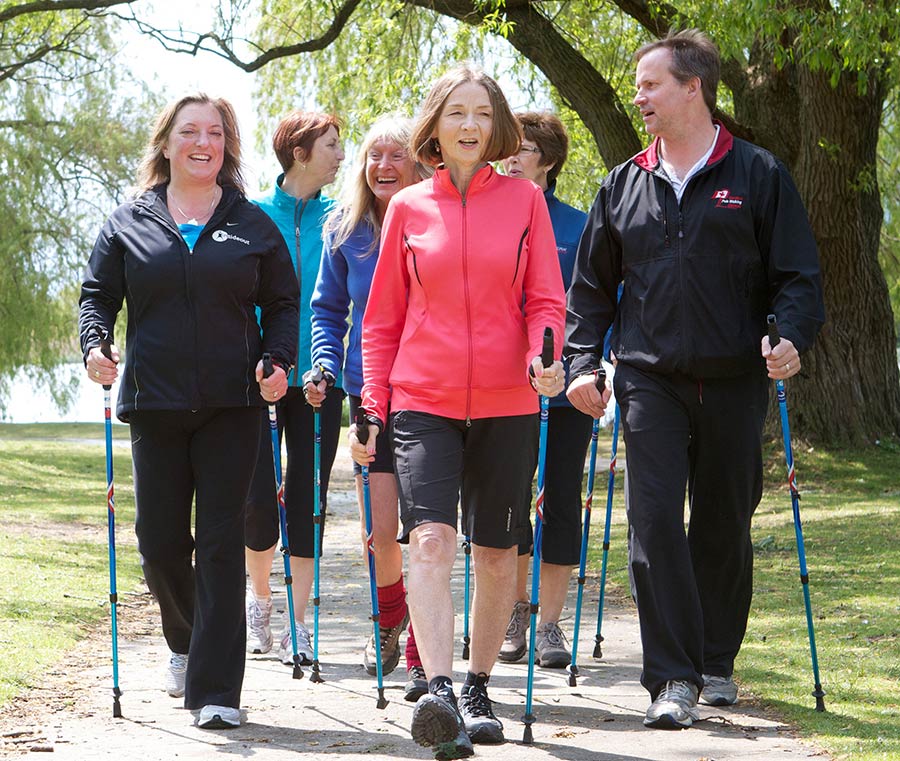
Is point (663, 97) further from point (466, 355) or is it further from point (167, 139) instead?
point (167, 139)

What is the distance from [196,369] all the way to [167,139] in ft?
3.22

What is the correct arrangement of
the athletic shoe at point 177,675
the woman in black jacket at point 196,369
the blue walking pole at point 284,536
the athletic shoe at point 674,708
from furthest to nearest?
the blue walking pole at point 284,536
the athletic shoe at point 177,675
the woman in black jacket at point 196,369
the athletic shoe at point 674,708

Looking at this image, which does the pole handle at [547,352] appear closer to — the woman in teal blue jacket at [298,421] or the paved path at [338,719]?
the paved path at [338,719]

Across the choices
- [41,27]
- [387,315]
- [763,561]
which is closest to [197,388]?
[387,315]

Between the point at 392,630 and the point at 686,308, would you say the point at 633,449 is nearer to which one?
the point at 686,308

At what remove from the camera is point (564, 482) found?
646 centimetres

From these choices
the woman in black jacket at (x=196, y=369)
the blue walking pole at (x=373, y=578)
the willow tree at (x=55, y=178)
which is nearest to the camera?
the woman in black jacket at (x=196, y=369)

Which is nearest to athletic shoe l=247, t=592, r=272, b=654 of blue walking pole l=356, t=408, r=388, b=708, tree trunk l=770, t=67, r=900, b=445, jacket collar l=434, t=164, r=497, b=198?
blue walking pole l=356, t=408, r=388, b=708

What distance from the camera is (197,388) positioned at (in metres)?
5.14

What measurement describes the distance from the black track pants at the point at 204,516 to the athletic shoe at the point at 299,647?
1.09 meters

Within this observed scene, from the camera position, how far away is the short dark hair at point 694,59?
5312 mm

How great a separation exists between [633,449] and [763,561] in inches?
191

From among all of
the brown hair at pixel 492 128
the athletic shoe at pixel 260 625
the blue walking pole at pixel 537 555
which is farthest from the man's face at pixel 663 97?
the athletic shoe at pixel 260 625

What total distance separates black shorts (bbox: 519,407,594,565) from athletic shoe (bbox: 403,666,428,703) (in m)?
1.11
